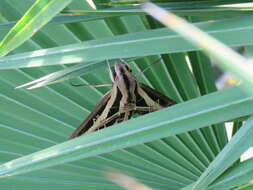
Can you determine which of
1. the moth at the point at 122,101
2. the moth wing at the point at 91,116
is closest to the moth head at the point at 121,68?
the moth at the point at 122,101

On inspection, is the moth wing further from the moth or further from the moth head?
the moth head

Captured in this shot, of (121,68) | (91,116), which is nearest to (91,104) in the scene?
(91,116)

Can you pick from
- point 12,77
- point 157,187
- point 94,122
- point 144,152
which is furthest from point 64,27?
point 157,187

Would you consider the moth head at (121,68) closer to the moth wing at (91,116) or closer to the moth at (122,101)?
the moth at (122,101)

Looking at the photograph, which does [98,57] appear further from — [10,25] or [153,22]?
[153,22]

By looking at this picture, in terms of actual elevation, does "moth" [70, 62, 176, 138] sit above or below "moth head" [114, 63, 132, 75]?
below

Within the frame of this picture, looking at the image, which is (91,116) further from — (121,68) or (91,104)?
(121,68)

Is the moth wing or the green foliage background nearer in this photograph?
the green foliage background

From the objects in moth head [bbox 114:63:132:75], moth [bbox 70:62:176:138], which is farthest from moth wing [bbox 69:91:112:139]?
moth head [bbox 114:63:132:75]

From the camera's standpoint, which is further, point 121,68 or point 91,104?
point 91,104
